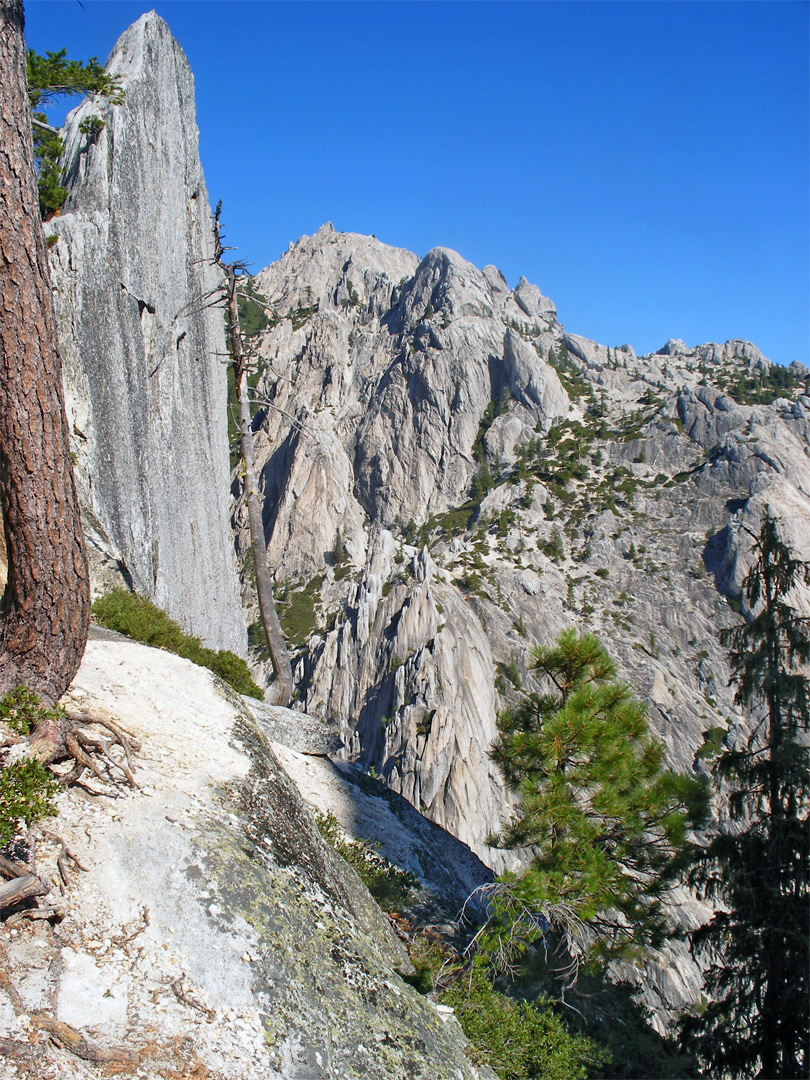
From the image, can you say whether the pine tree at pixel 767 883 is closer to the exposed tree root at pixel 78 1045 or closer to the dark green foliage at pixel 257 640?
the exposed tree root at pixel 78 1045

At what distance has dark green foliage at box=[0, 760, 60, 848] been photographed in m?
3.93

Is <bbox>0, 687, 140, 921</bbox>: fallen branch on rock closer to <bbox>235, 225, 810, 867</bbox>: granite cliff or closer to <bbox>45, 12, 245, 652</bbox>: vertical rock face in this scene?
<bbox>45, 12, 245, 652</bbox>: vertical rock face

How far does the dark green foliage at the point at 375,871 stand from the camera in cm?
786

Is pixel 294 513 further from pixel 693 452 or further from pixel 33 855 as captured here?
pixel 33 855

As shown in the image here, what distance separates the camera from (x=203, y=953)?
149 inches

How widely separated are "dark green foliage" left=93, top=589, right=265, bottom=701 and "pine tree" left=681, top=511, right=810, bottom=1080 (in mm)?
7760

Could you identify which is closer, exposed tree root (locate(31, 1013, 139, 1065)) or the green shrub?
exposed tree root (locate(31, 1013, 139, 1065))

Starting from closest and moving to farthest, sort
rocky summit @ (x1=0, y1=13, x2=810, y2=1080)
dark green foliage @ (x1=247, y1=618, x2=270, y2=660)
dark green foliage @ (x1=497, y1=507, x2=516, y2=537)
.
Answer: rocky summit @ (x1=0, y1=13, x2=810, y2=1080) < dark green foliage @ (x1=247, y1=618, x2=270, y2=660) < dark green foliage @ (x1=497, y1=507, x2=516, y2=537)

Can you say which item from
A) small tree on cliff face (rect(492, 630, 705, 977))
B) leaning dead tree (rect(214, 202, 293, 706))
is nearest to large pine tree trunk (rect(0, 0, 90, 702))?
small tree on cliff face (rect(492, 630, 705, 977))

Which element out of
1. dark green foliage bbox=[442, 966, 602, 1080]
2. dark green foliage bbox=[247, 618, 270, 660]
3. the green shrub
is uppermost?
the green shrub

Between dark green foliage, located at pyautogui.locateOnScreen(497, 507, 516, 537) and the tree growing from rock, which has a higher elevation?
dark green foliage, located at pyautogui.locateOnScreen(497, 507, 516, 537)

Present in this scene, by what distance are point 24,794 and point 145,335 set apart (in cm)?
1084

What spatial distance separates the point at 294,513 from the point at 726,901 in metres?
84.0

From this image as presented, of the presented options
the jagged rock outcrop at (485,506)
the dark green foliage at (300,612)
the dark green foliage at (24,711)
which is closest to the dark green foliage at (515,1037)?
the dark green foliage at (24,711)
